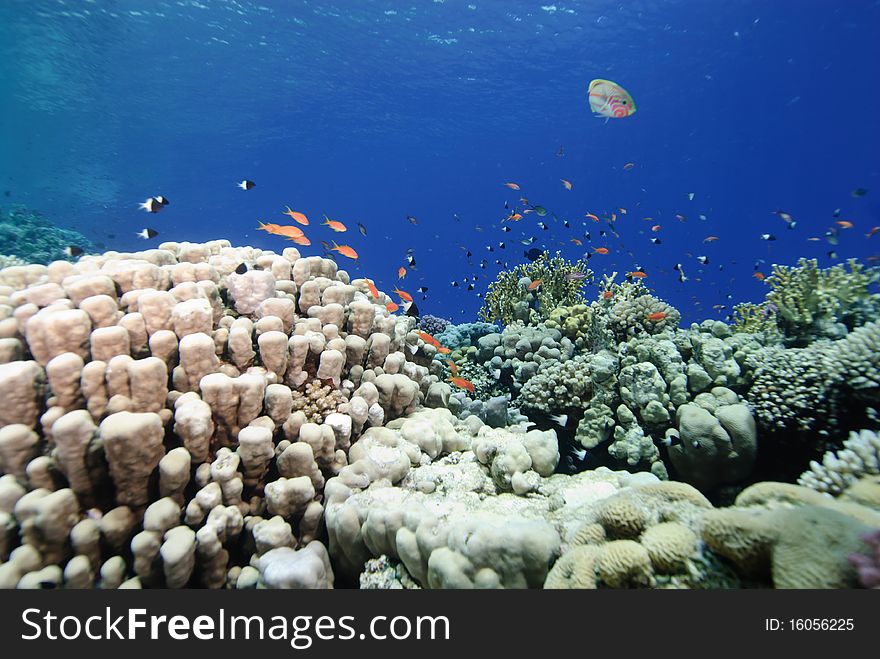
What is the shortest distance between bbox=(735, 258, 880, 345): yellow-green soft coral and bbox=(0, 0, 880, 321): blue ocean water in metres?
4.15

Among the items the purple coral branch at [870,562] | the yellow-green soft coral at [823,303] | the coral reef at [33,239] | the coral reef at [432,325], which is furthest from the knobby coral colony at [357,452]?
the coral reef at [33,239]

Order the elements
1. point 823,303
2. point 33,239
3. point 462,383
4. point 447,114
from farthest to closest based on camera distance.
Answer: point 447,114, point 33,239, point 823,303, point 462,383

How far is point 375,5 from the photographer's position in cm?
2994

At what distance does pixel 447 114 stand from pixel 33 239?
42899 millimetres

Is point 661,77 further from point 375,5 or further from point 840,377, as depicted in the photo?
point 840,377

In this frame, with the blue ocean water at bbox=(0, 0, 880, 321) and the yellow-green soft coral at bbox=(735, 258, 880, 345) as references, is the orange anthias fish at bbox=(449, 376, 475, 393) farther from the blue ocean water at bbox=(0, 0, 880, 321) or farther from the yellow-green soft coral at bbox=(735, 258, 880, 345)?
the yellow-green soft coral at bbox=(735, 258, 880, 345)

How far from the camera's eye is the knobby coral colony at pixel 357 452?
237 cm

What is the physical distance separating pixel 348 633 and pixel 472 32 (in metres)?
40.2

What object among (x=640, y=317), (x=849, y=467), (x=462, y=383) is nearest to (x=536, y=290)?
(x=640, y=317)

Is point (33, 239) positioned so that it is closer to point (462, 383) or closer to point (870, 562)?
point (462, 383)

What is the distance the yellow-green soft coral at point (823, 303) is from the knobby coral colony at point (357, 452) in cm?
169

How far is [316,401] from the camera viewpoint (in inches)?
155

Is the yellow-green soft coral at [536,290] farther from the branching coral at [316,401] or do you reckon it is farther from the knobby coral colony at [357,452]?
the branching coral at [316,401]

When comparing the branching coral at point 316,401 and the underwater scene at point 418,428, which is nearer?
the underwater scene at point 418,428
